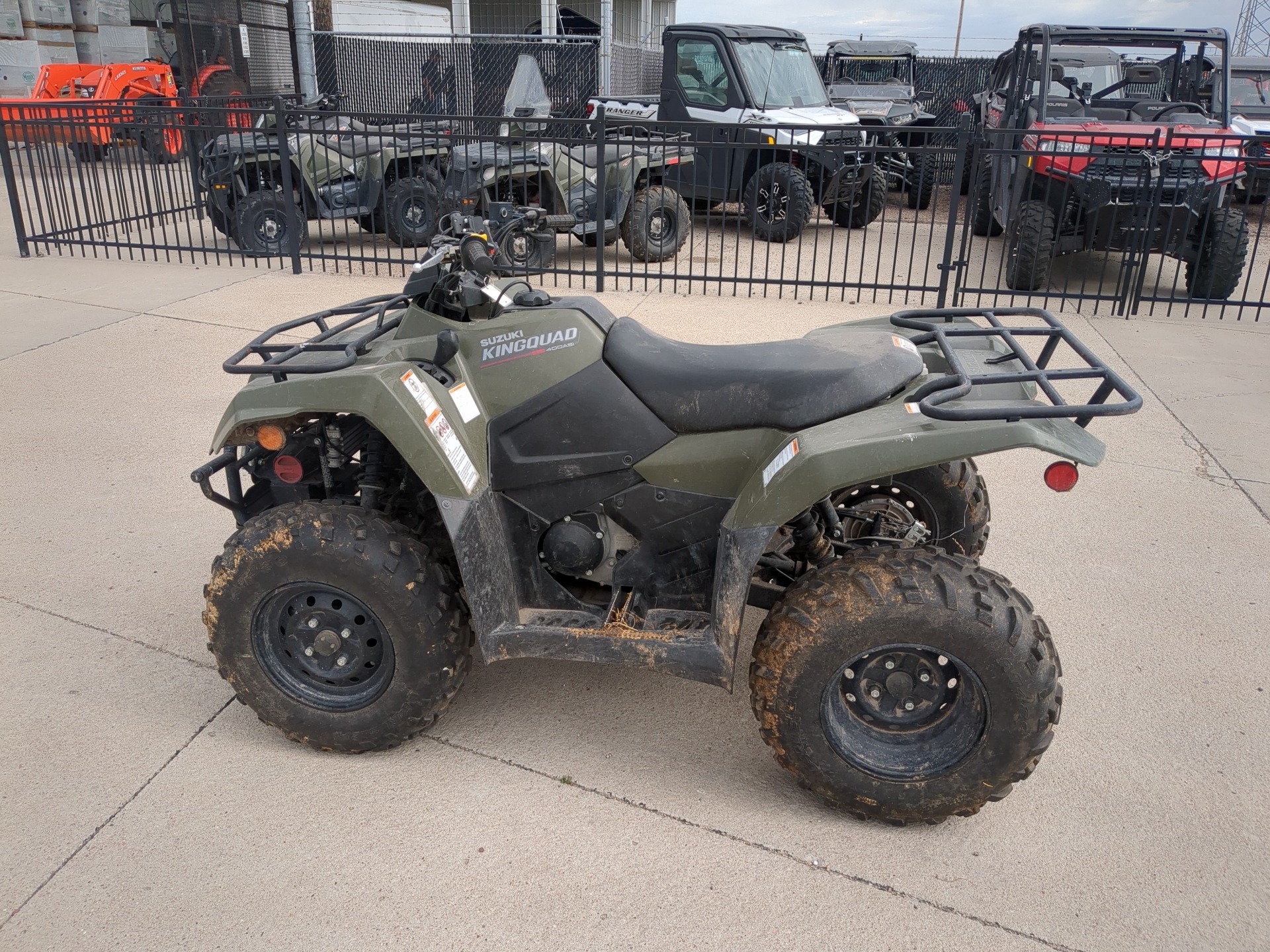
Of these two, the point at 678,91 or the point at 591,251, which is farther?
the point at 678,91

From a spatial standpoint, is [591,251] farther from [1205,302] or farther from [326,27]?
[326,27]

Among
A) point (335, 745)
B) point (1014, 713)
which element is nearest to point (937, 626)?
point (1014, 713)

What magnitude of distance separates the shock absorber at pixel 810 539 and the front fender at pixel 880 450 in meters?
0.28

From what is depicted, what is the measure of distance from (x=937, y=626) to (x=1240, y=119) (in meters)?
13.4

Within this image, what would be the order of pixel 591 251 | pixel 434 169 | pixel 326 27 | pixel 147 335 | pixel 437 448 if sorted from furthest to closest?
pixel 326 27, pixel 591 251, pixel 434 169, pixel 147 335, pixel 437 448

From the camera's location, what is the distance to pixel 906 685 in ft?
8.69

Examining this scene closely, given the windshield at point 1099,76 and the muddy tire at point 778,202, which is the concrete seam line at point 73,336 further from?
the windshield at point 1099,76

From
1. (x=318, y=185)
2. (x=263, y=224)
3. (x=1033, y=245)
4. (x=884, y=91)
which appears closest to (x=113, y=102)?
(x=263, y=224)

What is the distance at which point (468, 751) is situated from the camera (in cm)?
302

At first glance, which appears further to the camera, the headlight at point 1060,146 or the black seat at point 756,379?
the headlight at point 1060,146

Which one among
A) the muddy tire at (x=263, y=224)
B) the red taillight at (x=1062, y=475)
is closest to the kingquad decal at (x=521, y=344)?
the red taillight at (x=1062, y=475)

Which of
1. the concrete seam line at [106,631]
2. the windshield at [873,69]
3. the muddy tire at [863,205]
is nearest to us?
the concrete seam line at [106,631]

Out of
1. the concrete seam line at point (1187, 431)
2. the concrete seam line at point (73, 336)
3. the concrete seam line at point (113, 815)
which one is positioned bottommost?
the concrete seam line at point (113, 815)

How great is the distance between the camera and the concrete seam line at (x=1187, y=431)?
16.0 feet
